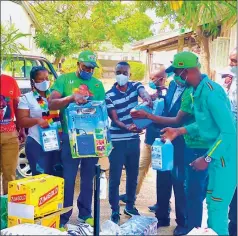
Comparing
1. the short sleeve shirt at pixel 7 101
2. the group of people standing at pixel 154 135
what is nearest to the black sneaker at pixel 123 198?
the group of people standing at pixel 154 135

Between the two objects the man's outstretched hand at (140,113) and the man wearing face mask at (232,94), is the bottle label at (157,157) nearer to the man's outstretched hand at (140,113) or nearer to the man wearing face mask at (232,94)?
the man's outstretched hand at (140,113)

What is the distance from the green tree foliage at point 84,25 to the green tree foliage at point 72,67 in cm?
8

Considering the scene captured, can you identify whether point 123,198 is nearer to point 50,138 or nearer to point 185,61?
point 50,138

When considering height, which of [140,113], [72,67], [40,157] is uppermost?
[72,67]

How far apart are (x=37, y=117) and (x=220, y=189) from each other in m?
1.69

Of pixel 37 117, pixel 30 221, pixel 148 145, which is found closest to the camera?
pixel 30 221

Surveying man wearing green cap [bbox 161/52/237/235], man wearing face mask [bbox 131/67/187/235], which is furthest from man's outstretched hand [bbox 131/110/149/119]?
man wearing green cap [bbox 161/52/237/235]

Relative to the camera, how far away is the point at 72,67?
156 inches

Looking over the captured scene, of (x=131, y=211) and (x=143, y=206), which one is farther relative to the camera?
(x=143, y=206)

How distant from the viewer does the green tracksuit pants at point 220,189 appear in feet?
10.7

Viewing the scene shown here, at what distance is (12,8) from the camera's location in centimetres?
364

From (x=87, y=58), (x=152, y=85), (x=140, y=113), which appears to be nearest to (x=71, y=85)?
(x=87, y=58)

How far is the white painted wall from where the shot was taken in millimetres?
3590

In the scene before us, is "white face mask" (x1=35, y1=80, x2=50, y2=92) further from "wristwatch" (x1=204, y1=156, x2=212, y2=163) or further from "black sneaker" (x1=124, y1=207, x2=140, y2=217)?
"wristwatch" (x1=204, y1=156, x2=212, y2=163)
